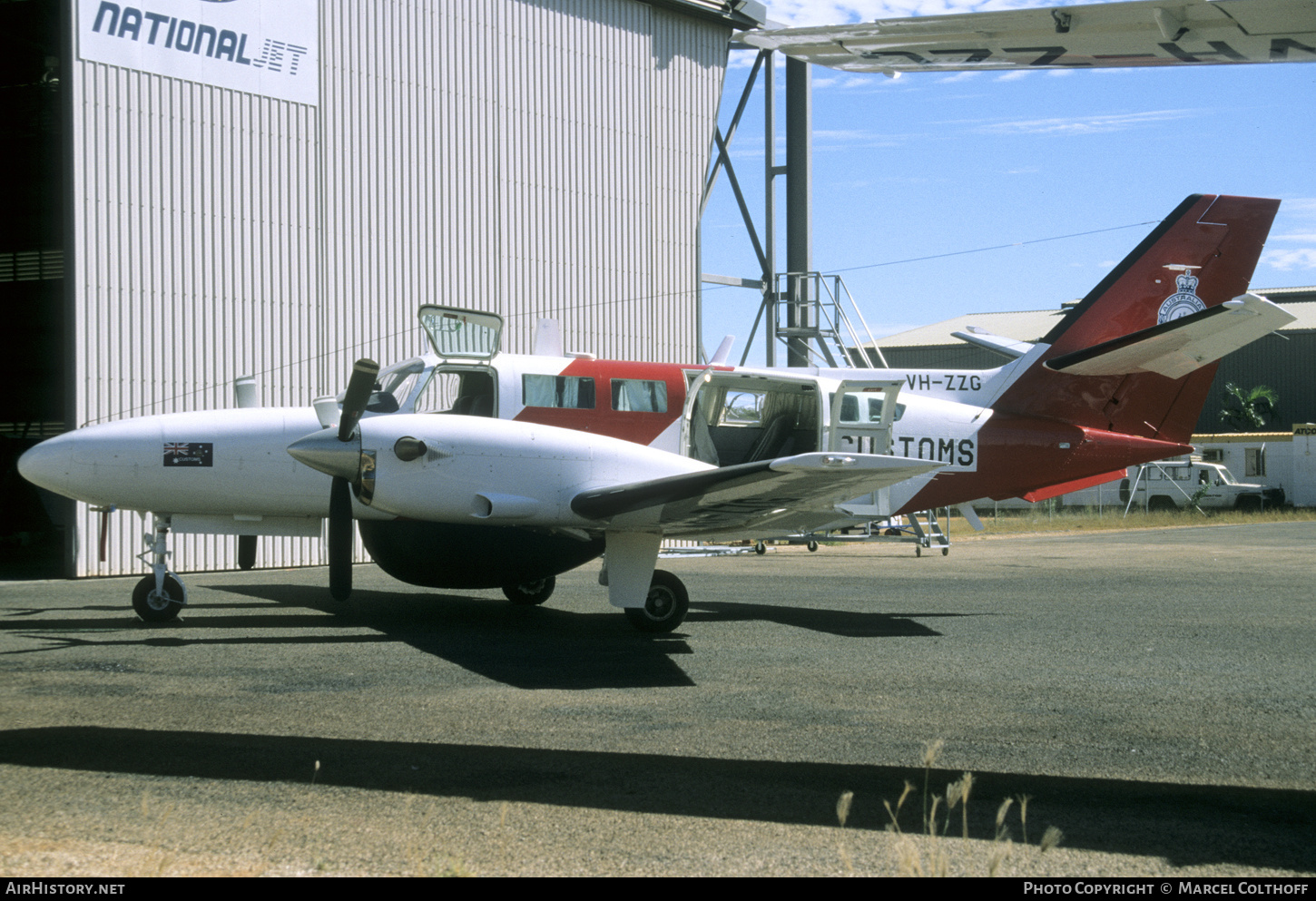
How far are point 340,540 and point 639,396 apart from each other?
3.79 metres

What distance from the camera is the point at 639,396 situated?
11.6 meters

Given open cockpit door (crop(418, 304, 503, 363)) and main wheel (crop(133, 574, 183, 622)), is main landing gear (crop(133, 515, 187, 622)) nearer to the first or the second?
main wheel (crop(133, 574, 183, 622))

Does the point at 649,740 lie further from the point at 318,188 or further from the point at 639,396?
the point at 318,188

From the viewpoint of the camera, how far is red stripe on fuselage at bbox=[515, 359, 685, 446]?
11375 mm

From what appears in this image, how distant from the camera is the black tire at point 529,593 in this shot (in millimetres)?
12586

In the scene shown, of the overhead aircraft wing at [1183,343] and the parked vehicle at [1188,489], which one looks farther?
the parked vehicle at [1188,489]

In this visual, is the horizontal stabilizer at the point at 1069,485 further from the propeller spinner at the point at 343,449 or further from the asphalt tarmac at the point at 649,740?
the propeller spinner at the point at 343,449

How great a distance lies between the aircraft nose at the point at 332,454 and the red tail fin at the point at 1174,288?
9.16 metres

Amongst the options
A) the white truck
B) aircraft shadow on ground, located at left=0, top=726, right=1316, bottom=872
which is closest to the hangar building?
aircraft shadow on ground, located at left=0, top=726, right=1316, bottom=872

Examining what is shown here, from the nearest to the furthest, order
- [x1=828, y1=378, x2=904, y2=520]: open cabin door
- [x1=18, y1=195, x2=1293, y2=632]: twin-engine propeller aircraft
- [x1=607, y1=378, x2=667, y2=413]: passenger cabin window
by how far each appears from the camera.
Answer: [x1=18, y1=195, x2=1293, y2=632]: twin-engine propeller aircraft < [x1=828, y1=378, x2=904, y2=520]: open cabin door < [x1=607, y1=378, x2=667, y2=413]: passenger cabin window

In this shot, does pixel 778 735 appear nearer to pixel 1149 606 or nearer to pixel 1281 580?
pixel 1149 606

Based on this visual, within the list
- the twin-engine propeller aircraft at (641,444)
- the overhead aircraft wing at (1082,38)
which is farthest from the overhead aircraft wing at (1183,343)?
the overhead aircraft wing at (1082,38)

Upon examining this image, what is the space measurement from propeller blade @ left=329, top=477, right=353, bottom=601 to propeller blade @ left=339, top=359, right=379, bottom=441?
1.67ft

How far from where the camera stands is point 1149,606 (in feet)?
41.4
